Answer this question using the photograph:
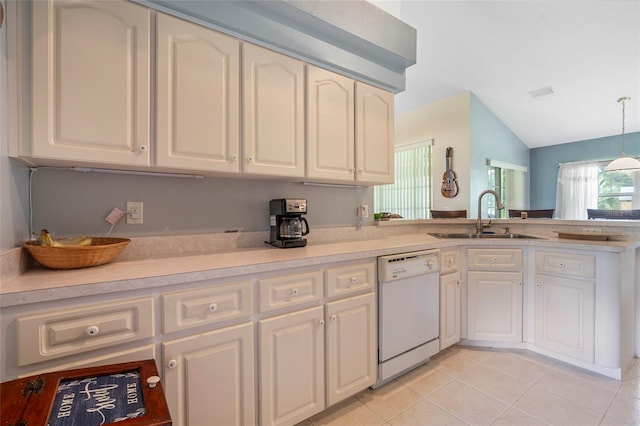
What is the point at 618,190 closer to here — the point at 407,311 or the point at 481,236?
the point at 481,236

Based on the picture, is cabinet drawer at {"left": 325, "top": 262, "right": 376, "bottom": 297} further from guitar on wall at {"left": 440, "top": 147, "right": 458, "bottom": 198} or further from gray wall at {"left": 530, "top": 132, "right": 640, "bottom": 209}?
gray wall at {"left": 530, "top": 132, "right": 640, "bottom": 209}

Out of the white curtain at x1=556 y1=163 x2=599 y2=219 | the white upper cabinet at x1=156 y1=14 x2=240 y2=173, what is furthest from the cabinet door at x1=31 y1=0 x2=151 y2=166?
the white curtain at x1=556 y1=163 x2=599 y2=219

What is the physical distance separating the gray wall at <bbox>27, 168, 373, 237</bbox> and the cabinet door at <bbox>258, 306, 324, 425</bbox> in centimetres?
76

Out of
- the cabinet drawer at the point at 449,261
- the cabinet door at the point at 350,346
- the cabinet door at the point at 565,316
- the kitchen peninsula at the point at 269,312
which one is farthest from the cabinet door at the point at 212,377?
the cabinet door at the point at 565,316

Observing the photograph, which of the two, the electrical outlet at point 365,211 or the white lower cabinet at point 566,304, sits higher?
the electrical outlet at point 365,211

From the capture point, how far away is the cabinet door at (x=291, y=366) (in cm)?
136

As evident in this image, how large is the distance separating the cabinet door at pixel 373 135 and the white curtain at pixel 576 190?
20.1 feet

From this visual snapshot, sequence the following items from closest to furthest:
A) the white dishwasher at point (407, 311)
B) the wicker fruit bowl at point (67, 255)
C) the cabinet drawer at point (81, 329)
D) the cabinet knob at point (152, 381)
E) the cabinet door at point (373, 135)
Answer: the cabinet knob at point (152, 381), the cabinet drawer at point (81, 329), the wicker fruit bowl at point (67, 255), the white dishwasher at point (407, 311), the cabinet door at point (373, 135)

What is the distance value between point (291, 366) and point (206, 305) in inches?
21.7

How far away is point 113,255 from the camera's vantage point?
130 cm

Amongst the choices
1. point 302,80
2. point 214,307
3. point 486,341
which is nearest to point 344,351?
point 214,307

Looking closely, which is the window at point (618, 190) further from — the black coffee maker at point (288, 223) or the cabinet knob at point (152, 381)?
the cabinet knob at point (152, 381)

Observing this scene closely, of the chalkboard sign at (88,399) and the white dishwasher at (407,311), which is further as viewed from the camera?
the white dishwasher at (407,311)

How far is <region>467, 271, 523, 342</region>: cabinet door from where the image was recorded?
2.29 meters
